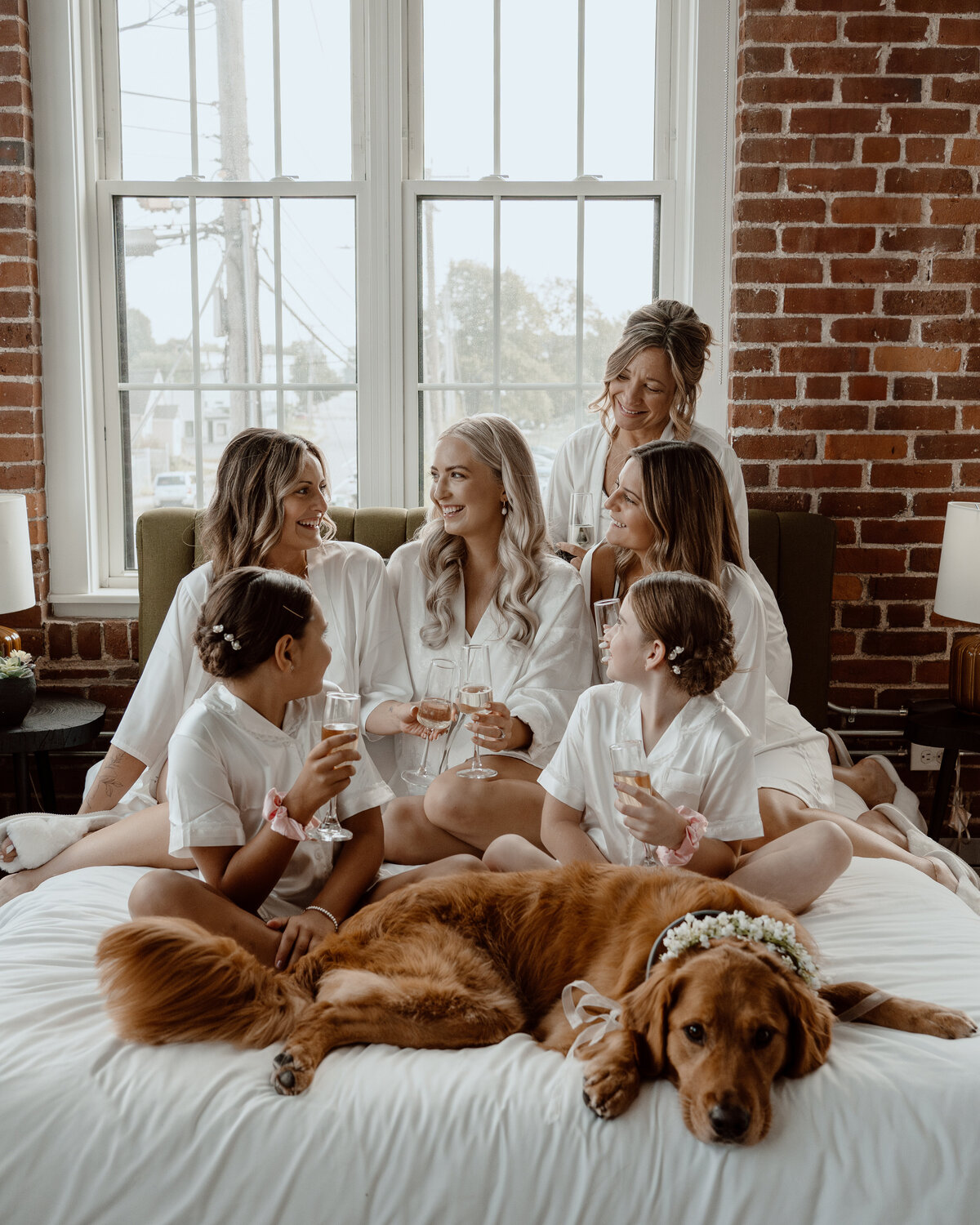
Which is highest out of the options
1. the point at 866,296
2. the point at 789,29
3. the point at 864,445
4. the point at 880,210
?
the point at 789,29

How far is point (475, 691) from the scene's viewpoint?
2.16 m

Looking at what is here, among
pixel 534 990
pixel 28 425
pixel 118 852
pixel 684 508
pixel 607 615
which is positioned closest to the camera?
pixel 534 990

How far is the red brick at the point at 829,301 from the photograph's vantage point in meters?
3.54

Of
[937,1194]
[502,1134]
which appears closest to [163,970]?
[502,1134]

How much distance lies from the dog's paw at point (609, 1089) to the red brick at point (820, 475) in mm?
2534

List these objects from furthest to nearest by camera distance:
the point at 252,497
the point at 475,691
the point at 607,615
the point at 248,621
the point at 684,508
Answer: the point at 252,497 → the point at 684,508 → the point at 607,615 → the point at 475,691 → the point at 248,621

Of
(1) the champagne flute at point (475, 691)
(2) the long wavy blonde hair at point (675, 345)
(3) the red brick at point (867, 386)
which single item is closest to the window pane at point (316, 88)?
(2) the long wavy blonde hair at point (675, 345)

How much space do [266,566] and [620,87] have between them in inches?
87.9

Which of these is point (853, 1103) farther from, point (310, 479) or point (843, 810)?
point (310, 479)

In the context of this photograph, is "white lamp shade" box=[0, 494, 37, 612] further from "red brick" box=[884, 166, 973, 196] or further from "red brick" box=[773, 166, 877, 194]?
"red brick" box=[884, 166, 973, 196]

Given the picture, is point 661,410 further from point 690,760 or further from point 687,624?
point 690,760

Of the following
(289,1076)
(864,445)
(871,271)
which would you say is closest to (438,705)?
(289,1076)

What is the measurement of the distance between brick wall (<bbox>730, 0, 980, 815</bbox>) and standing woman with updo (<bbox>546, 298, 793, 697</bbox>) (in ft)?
1.61

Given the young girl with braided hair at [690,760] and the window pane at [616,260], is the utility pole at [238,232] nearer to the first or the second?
the window pane at [616,260]
